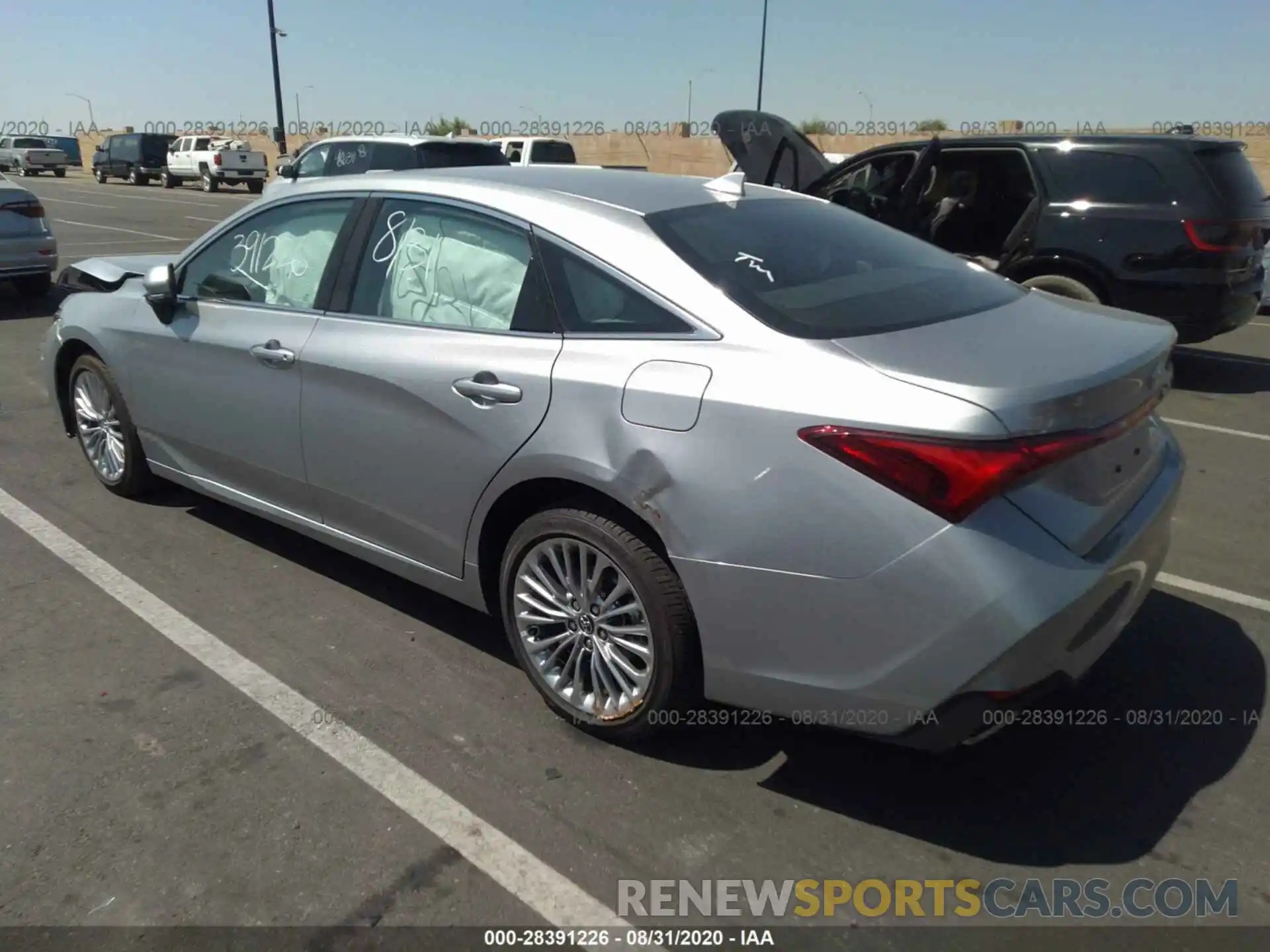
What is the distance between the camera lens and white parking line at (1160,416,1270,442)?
6477 millimetres

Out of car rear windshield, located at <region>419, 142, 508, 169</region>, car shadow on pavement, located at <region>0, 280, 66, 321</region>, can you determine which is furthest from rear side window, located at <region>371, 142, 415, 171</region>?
car shadow on pavement, located at <region>0, 280, 66, 321</region>

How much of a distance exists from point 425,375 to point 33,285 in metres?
10.2

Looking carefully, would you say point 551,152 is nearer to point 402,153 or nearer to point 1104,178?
point 402,153

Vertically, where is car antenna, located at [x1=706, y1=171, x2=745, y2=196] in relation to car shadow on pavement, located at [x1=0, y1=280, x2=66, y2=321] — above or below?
above

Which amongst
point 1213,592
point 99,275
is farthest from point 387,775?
point 99,275

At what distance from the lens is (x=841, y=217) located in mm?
3771

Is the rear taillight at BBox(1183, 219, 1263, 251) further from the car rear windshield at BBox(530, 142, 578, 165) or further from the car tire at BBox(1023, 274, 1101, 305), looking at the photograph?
the car rear windshield at BBox(530, 142, 578, 165)

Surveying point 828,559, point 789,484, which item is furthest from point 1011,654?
point 789,484

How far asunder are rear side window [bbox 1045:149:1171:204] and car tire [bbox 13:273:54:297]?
10.1 m

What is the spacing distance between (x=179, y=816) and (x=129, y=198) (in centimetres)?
3241

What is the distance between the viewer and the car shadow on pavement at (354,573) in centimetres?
388

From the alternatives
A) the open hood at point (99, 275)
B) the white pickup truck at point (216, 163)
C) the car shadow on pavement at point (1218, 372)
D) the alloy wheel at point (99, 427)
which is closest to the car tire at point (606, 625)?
the alloy wheel at point (99, 427)

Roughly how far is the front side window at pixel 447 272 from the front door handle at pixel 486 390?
18 centimetres

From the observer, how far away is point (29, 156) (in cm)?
4425
